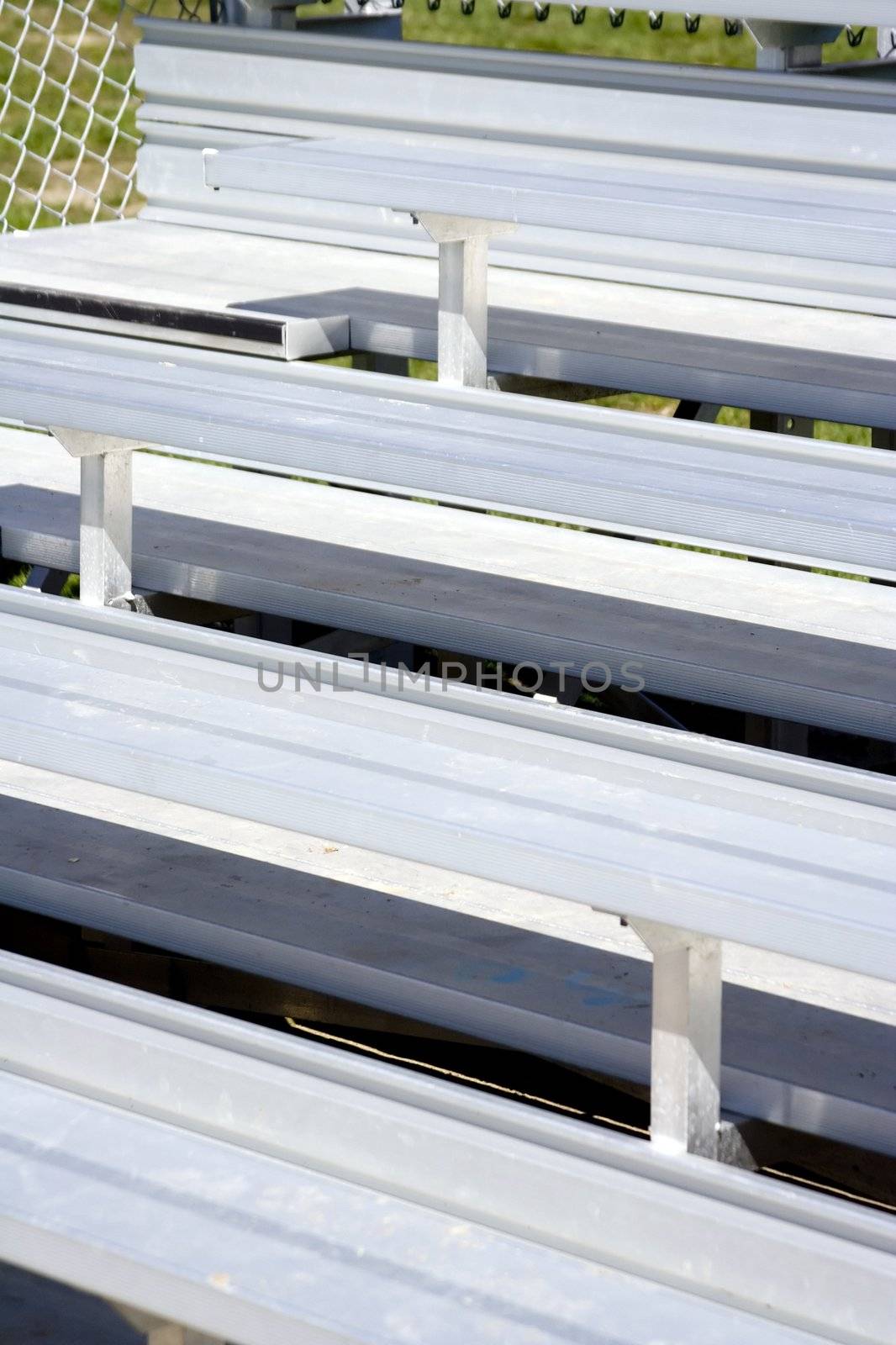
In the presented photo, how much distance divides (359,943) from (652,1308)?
2.19 ft

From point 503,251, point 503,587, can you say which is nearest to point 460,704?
point 503,587

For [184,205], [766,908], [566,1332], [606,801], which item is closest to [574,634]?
[606,801]

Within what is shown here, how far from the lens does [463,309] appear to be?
90.6 inches

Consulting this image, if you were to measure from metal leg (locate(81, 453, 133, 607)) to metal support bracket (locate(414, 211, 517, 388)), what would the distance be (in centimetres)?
50

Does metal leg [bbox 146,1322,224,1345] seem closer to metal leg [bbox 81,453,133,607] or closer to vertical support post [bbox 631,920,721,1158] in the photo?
vertical support post [bbox 631,920,721,1158]

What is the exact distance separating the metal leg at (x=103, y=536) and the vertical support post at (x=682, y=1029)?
90 cm

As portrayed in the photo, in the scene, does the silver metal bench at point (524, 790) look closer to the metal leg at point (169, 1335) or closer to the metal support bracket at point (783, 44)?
the metal leg at point (169, 1335)

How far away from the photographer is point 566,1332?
1.03 metres

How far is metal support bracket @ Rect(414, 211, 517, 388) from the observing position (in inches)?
89.6

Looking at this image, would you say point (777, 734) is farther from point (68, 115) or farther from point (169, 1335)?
point (68, 115)

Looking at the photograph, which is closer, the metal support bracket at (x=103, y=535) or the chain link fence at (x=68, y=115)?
the metal support bracket at (x=103, y=535)

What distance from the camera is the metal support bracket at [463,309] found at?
2.28 meters

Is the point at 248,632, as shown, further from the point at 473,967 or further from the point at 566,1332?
the point at 566,1332

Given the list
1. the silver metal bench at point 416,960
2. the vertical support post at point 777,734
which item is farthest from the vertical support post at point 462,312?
the silver metal bench at point 416,960
